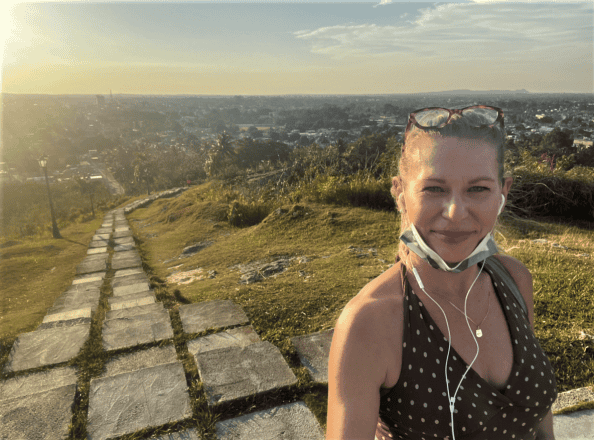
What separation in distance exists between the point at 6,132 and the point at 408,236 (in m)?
97.7

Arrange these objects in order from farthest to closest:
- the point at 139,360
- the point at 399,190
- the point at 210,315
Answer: the point at 210,315 < the point at 139,360 < the point at 399,190

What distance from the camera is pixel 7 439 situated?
7.13ft

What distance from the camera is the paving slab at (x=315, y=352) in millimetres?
2590

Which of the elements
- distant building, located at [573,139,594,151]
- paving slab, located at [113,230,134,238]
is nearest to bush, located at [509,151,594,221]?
distant building, located at [573,139,594,151]

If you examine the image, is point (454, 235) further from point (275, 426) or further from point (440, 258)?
point (275, 426)

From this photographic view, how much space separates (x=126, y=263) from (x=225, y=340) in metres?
5.83

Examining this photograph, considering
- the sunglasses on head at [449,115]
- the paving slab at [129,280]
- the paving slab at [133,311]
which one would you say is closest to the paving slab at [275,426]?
the sunglasses on head at [449,115]

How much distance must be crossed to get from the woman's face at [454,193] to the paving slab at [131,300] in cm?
423

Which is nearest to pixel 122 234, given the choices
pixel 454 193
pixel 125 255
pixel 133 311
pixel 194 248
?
pixel 125 255

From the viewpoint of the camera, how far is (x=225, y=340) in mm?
3180

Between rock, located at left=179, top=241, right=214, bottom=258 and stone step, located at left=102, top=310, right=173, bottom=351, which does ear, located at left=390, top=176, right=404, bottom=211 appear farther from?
rock, located at left=179, top=241, right=214, bottom=258

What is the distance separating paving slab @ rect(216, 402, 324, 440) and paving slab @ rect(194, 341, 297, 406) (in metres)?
0.16

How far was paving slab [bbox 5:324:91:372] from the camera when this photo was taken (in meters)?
3.13

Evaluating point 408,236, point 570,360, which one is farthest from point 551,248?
point 408,236
